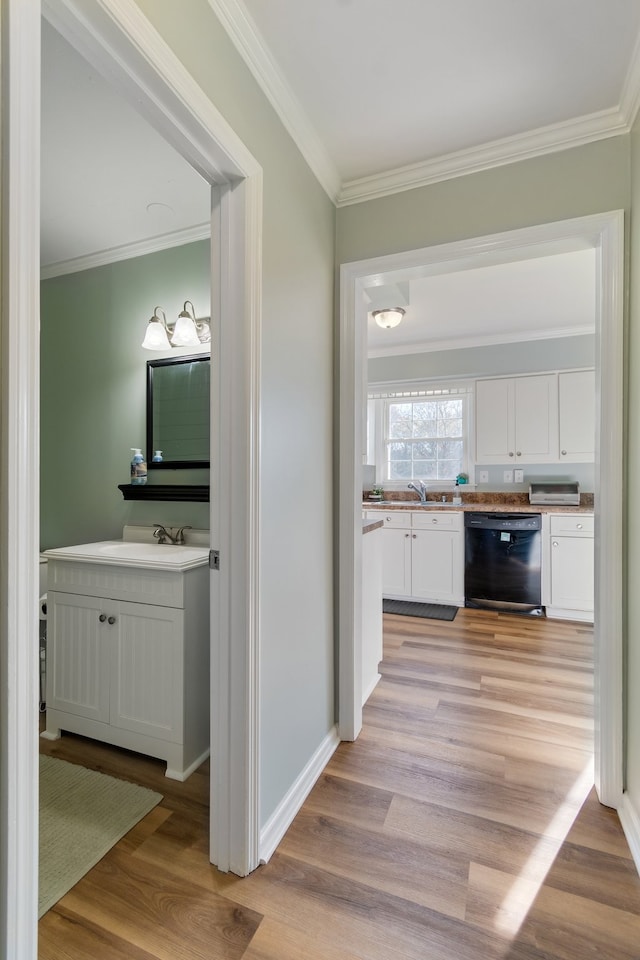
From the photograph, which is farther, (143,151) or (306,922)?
(143,151)

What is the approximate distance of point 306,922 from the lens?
1.22 meters

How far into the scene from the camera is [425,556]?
423cm

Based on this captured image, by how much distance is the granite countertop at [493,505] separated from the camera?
3.94 m

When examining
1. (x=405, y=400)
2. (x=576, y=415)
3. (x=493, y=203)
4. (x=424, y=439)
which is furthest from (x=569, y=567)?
(x=493, y=203)

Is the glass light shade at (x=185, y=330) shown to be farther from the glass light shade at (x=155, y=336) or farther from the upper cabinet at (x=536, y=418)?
the upper cabinet at (x=536, y=418)

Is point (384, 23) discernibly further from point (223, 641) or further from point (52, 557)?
point (52, 557)

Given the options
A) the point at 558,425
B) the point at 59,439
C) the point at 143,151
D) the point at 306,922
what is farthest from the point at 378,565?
the point at 558,425

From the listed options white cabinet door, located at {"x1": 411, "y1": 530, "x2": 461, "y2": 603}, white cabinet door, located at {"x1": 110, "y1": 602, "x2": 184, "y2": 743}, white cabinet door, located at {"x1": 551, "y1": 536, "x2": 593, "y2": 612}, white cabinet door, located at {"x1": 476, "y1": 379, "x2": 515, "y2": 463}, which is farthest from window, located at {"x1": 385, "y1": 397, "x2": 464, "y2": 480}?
white cabinet door, located at {"x1": 110, "y1": 602, "x2": 184, "y2": 743}

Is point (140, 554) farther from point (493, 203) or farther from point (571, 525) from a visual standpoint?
point (571, 525)

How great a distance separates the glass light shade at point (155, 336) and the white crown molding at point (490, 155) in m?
1.09

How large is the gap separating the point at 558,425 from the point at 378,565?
267cm

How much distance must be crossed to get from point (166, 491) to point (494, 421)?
3.42 m

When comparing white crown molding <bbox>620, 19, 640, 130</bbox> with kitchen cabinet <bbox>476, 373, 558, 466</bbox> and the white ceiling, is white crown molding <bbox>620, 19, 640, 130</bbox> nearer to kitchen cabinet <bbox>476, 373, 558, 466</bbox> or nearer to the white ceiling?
the white ceiling

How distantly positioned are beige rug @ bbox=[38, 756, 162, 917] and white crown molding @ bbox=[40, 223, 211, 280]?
2461 mm
